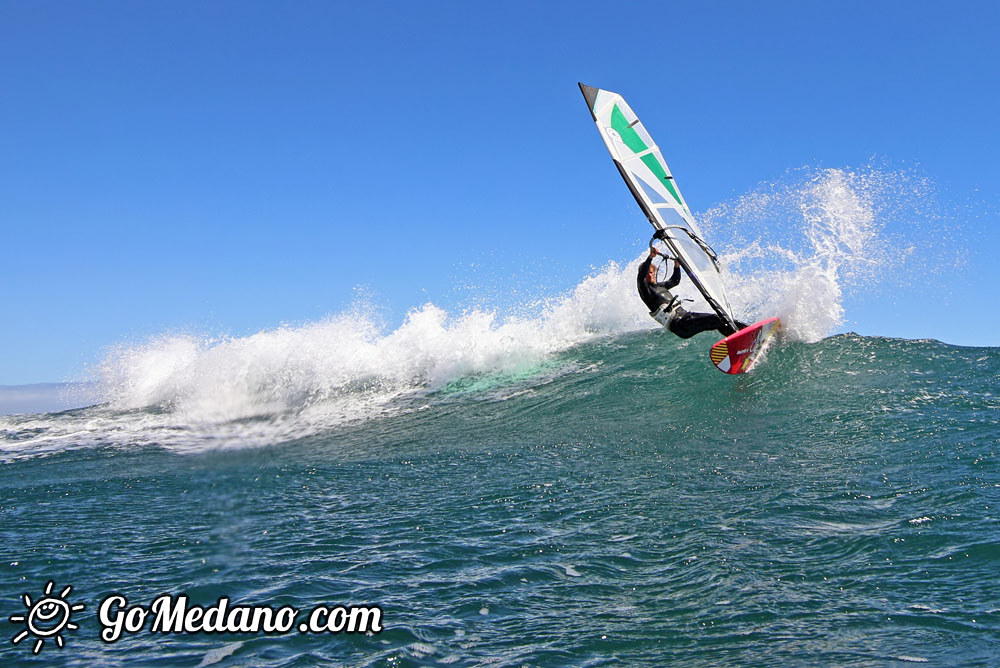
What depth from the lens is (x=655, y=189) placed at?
27.0ft

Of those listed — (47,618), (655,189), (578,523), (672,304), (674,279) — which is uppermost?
(655,189)

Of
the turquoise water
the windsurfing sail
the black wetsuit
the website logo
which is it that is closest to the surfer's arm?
the black wetsuit

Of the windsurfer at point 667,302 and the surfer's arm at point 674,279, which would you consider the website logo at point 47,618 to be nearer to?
the windsurfer at point 667,302

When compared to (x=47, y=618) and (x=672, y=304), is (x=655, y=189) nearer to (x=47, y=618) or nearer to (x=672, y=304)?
(x=672, y=304)

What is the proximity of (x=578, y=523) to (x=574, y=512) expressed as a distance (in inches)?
8.9

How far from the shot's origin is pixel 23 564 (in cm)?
434

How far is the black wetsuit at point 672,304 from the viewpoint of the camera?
761cm

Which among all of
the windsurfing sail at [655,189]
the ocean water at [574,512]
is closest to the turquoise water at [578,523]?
the ocean water at [574,512]

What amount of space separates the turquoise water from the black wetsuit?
36.7 inches

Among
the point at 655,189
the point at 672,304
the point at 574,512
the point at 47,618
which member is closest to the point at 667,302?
the point at 672,304

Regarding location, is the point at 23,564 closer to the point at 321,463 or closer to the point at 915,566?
the point at 321,463

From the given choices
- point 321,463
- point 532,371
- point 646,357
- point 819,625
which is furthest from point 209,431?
point 819,625

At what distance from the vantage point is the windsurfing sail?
7.57m

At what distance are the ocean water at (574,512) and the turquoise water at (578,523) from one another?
21 millimetres
